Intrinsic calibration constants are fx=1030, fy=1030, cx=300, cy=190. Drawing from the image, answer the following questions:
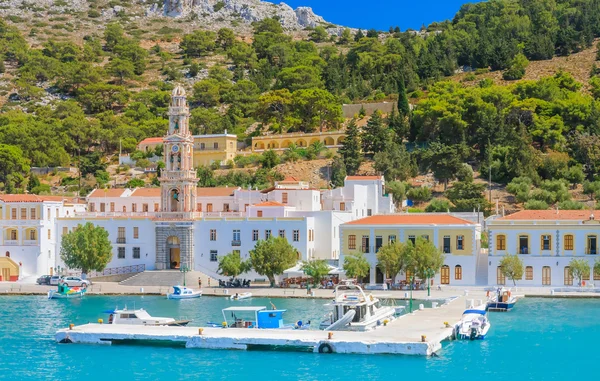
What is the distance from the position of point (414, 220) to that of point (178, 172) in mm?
15892

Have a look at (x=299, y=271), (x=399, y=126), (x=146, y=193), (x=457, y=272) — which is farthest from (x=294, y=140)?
(x=457, y=272)

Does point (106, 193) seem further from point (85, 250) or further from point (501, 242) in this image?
A: point (501, 242)

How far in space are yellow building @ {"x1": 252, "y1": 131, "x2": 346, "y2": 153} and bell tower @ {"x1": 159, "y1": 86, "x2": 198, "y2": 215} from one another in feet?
109

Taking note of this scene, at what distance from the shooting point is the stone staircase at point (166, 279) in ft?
204

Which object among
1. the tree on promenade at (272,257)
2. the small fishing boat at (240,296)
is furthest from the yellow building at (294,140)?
the small fishing boat at (240,296)

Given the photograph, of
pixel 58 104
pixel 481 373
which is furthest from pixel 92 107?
pixel 481 373

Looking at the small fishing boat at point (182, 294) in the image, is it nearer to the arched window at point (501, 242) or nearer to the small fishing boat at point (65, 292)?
the small fishing boat at point (65, 292)

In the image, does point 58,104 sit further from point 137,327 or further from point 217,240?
point 137,327

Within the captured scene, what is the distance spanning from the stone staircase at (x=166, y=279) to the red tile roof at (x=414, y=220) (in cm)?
996

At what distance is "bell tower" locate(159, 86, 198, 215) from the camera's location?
6625 cm

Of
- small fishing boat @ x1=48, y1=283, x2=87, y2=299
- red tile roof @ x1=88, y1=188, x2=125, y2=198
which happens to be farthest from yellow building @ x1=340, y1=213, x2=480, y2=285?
red tile roof @ x1=88, y1=188, x2=125, y2=198

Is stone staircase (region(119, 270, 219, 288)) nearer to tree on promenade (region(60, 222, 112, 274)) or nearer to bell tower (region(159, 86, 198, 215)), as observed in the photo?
tree on promenade (region(60, 222, 112, 274))

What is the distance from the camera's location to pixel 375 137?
9231 centimetres

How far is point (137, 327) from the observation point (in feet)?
137
